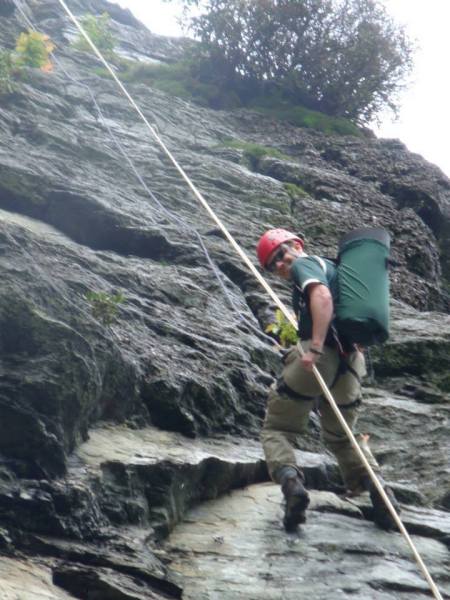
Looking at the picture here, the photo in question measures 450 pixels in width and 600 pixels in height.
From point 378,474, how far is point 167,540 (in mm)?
1890

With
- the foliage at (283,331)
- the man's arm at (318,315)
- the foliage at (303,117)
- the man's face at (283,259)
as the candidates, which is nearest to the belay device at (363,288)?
the man's arm at (318,315)

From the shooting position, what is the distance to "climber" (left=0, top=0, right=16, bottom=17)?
729 inches

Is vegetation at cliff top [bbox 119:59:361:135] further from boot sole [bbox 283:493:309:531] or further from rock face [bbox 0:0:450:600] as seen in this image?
boot sole [bbox 283:493:309:531]

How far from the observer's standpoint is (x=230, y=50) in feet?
73.8

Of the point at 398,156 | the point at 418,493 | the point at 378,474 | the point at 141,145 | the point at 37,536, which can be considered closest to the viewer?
the point at 37,536

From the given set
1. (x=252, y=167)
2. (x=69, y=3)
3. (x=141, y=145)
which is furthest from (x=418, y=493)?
(x=69, y=3)

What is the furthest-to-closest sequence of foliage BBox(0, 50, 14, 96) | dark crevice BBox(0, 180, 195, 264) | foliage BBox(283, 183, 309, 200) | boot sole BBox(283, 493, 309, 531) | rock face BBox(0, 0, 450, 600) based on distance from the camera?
foliage BBox(283, 183, 309, 200) → foliage BBox(0, 50, 14, 96) → dark crevice BBox(0, 180, 195, 264) → boot sole BBox(283, 493, 309, 531) → rock face BBox(0, 0, 450, 600)

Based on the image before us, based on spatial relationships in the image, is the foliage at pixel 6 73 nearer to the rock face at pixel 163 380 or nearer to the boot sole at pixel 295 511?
the rock face at pixel 163 380

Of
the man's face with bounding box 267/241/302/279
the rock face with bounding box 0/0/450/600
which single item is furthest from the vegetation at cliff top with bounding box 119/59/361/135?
the man's face with bounding box 267/241/302/279

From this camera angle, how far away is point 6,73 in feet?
46.1

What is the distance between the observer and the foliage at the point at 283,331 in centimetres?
1097

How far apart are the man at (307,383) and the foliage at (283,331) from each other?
3.07 m

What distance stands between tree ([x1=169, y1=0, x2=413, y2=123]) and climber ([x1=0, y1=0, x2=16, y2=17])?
16.1 ft

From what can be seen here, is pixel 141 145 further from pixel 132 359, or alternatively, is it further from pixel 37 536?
pixel 37 536
